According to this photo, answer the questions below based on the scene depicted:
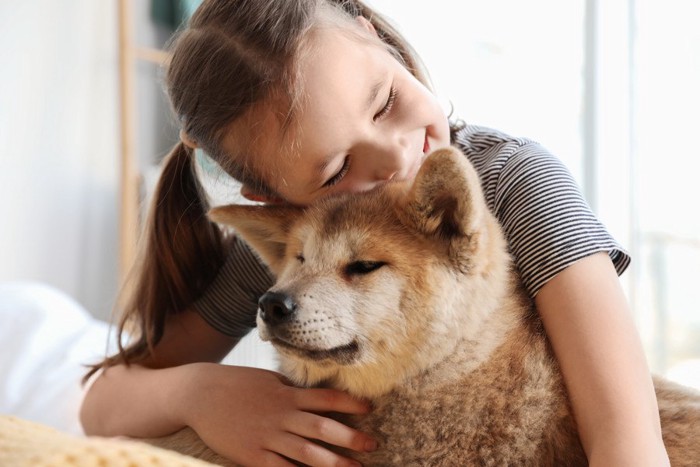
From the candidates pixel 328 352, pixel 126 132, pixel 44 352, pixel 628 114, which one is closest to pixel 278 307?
pixel 328 352

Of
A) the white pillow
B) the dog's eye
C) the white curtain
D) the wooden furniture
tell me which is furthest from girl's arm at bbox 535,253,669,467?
the white curtain

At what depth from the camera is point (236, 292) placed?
1409 millimetres

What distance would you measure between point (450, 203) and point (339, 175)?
231mm

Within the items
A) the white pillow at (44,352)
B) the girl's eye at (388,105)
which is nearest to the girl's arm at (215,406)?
the white pillow at (44,352)

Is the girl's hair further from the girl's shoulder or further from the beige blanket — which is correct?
the beige blanket

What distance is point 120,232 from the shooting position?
10.1 feet

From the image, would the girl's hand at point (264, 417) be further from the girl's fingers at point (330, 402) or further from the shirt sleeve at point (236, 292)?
the shirt sleeve at point (236, 292)

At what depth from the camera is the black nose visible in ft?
3.13

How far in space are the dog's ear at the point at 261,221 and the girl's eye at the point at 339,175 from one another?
0.21 ft

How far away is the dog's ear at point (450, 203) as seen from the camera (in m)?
0.96

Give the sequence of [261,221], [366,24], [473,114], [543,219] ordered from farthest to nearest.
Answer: [473,114], [366,24], [261,221], [543,219]

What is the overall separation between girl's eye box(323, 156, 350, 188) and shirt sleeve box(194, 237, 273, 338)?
0.28 meters

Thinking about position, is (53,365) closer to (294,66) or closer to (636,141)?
(294,66)

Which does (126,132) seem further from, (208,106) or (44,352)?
(208,106)
